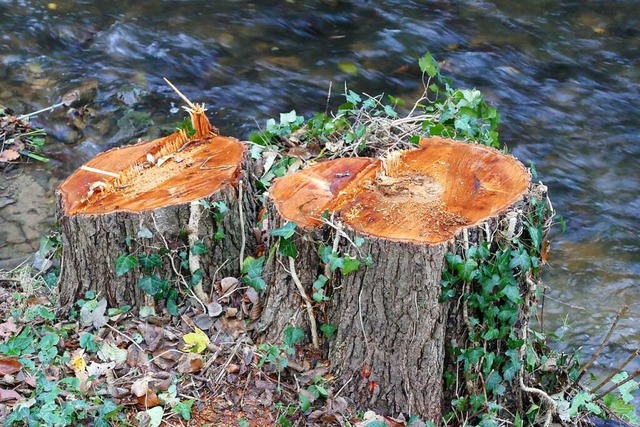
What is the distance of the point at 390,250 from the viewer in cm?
284

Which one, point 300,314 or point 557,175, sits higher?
point 300,314

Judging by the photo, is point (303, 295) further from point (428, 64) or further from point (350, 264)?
point (428, 64)

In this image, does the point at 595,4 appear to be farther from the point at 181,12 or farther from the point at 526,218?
the point at 526,218

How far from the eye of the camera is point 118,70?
702 cm

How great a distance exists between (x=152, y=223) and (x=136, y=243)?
0.39ft

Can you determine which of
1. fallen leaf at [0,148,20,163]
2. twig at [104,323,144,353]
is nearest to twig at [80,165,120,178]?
twig at [104,323,144,353]

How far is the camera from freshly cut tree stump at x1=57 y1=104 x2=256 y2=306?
322cm

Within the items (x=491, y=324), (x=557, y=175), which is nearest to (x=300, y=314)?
(x=491, y=324)

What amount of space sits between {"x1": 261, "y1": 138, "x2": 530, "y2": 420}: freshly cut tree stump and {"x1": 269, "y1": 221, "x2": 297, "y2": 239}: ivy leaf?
0.04 m

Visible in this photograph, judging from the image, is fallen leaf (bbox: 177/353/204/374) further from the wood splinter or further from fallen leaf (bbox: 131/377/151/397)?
the wood splinter

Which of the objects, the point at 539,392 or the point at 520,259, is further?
the point at 539,392

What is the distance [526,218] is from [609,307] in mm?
2164

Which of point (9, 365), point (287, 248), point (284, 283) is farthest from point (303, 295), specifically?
point (9, 365)

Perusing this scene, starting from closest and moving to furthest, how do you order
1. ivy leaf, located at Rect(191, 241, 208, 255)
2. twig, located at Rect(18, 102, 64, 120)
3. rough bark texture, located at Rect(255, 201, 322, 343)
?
rough bark texture, located at Rect(255, 201, 322, 343), ivy leaf, located at Rect(191, 241, 208, 255), twig, located at Rect(18, 102, 64, 120)
